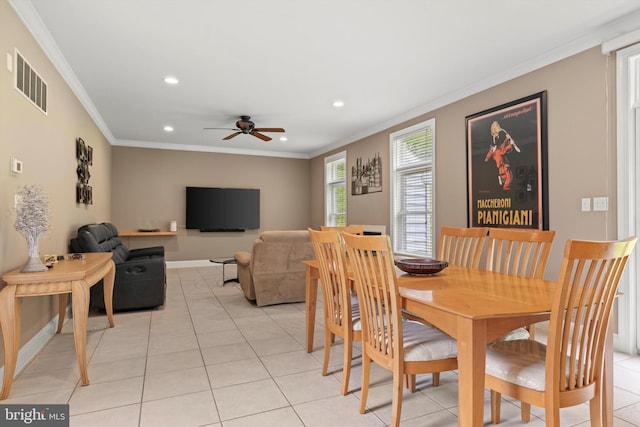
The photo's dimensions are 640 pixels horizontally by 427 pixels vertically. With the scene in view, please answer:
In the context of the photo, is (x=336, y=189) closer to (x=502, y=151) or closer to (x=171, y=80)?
(x=502, y=151)

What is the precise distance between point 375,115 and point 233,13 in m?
3.23

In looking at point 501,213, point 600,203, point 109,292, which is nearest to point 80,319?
point 109,292

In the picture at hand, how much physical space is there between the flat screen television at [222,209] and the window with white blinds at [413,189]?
12.3 feet

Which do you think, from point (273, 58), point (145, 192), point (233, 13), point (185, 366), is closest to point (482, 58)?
point (273, 58)

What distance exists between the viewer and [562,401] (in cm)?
142

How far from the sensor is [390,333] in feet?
5.90

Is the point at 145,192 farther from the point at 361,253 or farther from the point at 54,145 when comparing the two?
the point at 361,253

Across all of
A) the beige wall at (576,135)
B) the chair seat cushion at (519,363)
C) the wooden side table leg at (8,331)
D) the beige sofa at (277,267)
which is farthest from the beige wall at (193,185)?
the chair seat cushion at (519,363)

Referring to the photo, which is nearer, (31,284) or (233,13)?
(31,284)

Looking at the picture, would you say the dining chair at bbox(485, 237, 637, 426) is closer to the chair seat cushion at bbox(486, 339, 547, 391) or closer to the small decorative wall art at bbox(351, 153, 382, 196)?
the chair seat cushion at bbox(486, 339, 547, 391)

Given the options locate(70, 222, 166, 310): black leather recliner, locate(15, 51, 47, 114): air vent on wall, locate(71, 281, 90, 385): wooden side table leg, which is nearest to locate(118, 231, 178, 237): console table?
locate(70, 222, 166, 310): black leather recliner

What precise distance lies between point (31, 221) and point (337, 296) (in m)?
2.05

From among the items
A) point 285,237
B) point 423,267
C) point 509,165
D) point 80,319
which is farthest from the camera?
point 285,237

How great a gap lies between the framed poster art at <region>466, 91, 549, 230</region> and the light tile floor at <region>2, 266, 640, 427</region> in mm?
1516
